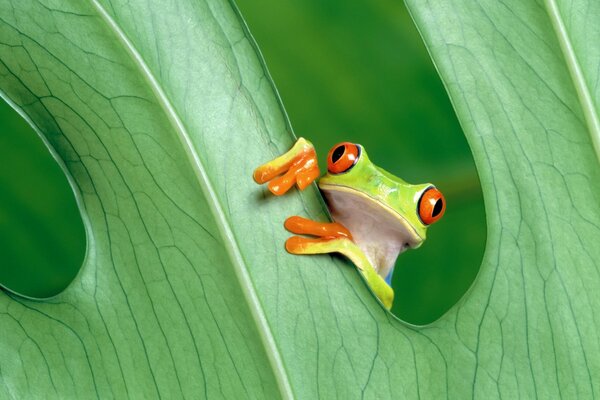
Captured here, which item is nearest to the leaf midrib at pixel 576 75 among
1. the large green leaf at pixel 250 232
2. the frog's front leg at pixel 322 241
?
the large green leaf at pixel 250 232

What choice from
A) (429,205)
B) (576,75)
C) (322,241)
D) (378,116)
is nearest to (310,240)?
(322,241)

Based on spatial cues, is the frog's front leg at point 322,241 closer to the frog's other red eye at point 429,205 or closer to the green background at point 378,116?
the frog's other red eye at point 429,205

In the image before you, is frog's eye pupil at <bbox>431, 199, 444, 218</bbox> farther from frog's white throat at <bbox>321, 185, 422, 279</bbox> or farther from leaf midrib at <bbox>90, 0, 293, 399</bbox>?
leaf midrib at <bbox>90, 0, 293, 399</bbox>

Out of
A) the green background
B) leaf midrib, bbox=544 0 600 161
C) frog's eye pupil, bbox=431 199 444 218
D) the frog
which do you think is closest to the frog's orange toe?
the frog

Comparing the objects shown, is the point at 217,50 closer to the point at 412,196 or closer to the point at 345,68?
the point at 412,196

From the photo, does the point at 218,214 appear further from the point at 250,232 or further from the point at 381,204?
the point at 381,204
